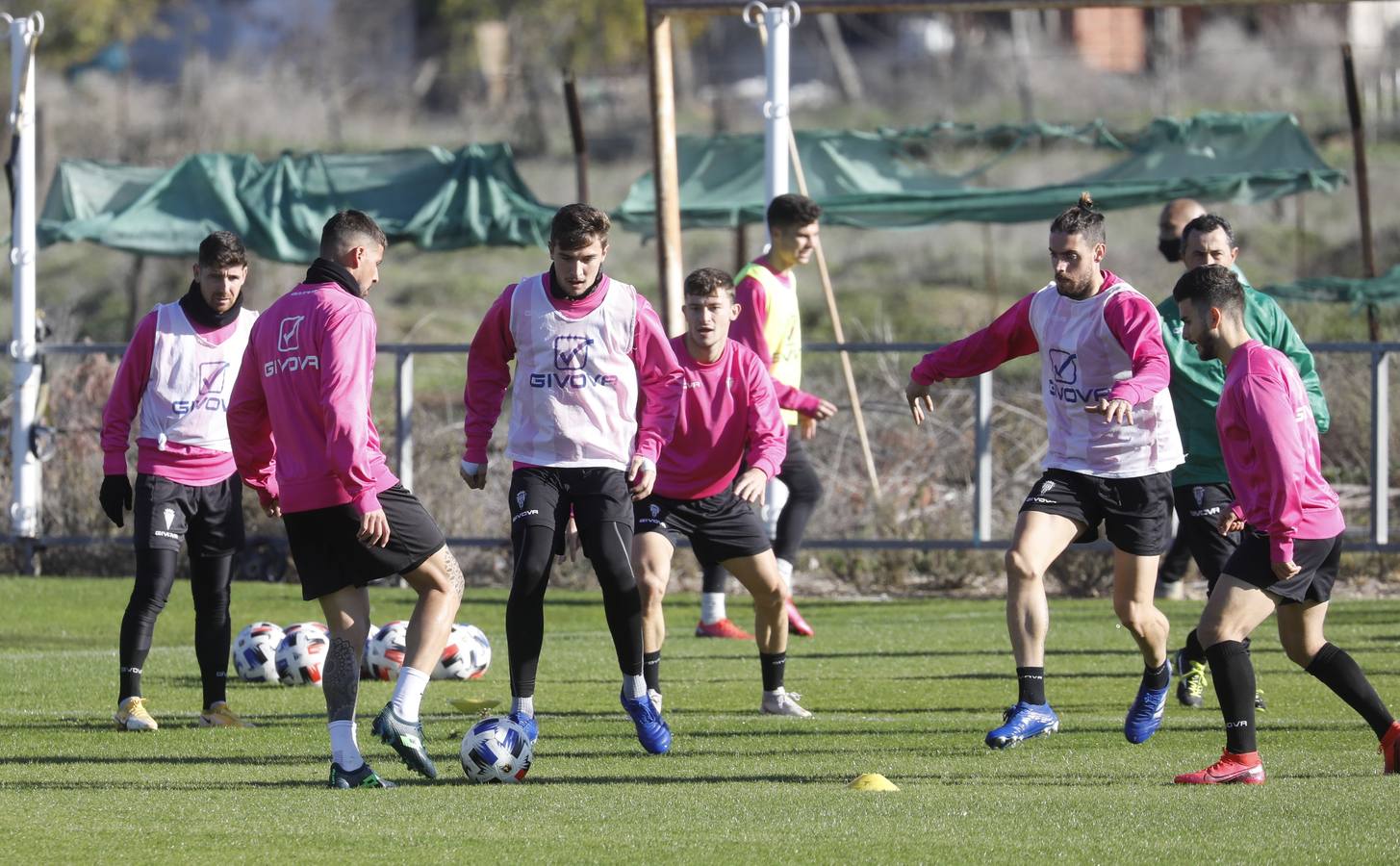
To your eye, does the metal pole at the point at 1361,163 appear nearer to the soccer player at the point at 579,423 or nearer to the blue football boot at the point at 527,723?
the soccer player at the point at 579,423

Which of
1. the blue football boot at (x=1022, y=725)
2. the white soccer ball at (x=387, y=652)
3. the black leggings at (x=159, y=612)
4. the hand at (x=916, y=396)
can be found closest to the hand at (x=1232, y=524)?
the blue football boot at (x=1022, y=725)

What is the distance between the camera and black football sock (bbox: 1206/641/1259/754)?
22.8 feet

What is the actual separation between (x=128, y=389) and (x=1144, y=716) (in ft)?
14.6

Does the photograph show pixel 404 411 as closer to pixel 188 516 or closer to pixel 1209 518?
pixel 188 516

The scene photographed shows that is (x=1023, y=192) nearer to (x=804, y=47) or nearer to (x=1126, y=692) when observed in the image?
(x=1126, y=692)

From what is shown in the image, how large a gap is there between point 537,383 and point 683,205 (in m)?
9.04

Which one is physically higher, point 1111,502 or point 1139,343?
point 1139,343

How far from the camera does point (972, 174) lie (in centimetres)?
1641

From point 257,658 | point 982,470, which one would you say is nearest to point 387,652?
point 257,658

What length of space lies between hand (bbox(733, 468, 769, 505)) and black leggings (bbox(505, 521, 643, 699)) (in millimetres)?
716

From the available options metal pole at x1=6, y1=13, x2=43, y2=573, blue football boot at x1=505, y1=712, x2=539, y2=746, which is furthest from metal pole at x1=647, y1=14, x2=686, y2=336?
blue football boot at x1=505, y1=712, x2=539, y2=746

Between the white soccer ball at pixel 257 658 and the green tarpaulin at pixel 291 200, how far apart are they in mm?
6782

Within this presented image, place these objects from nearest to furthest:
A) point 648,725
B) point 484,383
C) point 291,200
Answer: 1. point 648,725
2. point 484,383
3. point 291,200

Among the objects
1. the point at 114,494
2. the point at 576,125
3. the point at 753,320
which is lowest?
the point at 114,494
